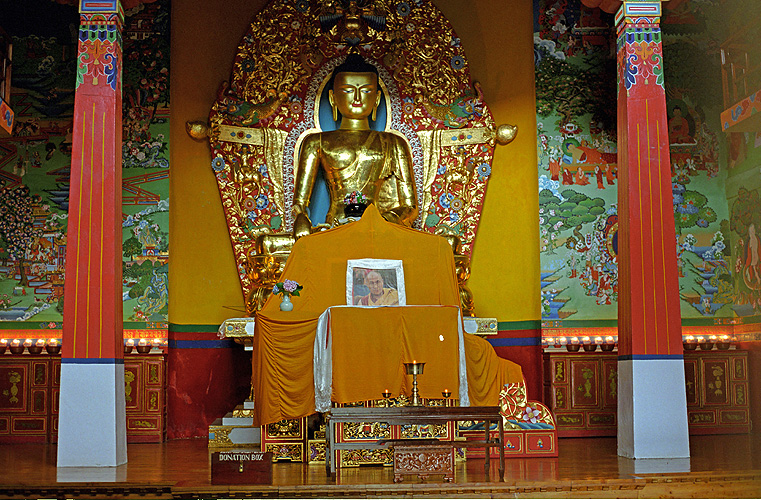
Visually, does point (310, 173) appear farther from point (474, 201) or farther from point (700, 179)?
point (700, 179)

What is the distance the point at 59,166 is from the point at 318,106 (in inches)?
110

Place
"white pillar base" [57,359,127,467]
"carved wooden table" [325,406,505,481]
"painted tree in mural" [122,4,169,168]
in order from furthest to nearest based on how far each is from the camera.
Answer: "painted tree in mural" [122,4,169,168], "white pillar base" [57,359,127,467], "carved wooden table" [325,406,505,481]

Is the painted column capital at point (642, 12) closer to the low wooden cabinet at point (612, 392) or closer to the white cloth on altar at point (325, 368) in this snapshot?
the white cloth on altar at point (325, 368)

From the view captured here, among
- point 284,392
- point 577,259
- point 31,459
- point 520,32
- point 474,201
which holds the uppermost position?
point 520,32

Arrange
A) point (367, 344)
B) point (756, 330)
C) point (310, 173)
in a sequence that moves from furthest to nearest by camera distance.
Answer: point (310, 173) < point (756, 330) < point (367, 344)

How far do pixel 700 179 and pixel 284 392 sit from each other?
5.02m

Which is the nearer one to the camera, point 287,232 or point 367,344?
point 367,344

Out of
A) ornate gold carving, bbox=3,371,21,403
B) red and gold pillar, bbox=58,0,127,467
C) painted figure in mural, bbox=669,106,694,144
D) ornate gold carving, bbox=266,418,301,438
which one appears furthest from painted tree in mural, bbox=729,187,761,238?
ornate gold carving, bbox=3,371,21,403

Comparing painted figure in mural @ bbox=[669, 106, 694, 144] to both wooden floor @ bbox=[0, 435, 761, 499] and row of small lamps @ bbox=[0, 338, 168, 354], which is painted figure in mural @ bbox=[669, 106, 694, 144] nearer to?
wooden floor @ bbox=[0, 435, 761, 499]

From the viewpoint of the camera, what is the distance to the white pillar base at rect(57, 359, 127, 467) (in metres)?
6.87

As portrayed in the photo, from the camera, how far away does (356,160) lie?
9.55 meters

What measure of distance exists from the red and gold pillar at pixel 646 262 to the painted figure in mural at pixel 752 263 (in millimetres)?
2000

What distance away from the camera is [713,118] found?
30.8 ft

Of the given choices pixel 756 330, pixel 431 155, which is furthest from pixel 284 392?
pixel 756 330
